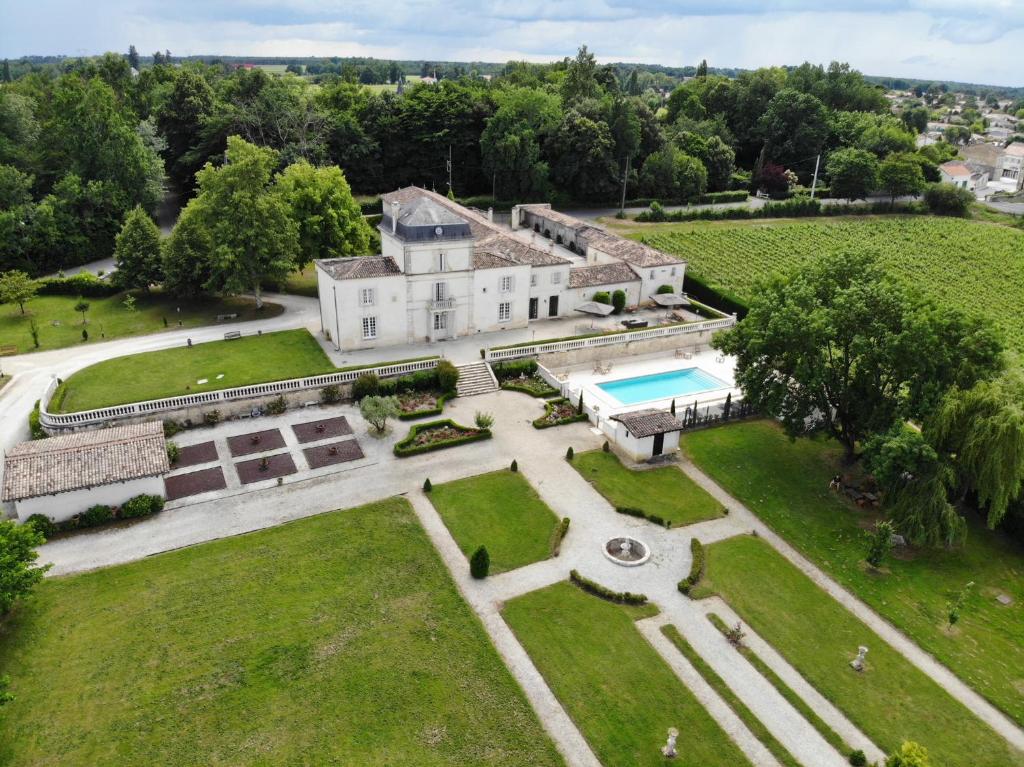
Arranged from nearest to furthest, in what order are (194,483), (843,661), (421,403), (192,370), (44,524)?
(843,661), (44,524), (194,483), (421,403), (192,370)

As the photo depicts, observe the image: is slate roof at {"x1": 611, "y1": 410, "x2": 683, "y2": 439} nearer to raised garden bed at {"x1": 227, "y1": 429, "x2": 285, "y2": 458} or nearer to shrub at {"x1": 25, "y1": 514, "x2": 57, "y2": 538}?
raised garden bed at {"x1": 227, "y1": 429, "x2": 285, "y2": 458}

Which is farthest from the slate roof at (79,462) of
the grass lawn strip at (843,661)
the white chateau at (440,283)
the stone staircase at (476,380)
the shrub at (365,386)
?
the grass lawn strip at (843,661)

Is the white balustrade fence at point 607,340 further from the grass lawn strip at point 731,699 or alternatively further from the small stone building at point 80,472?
the grass lawn strip at point 731,699

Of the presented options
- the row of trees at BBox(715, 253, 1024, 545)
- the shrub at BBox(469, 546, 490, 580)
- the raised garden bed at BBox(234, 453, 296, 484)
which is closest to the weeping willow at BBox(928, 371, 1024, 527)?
the row of trees at BBox(715, 253, 1024, 545)

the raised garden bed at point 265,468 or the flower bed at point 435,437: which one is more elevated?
the flower bed at point 435,437

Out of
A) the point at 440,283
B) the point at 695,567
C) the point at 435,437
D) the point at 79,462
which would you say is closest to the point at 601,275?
the point at 440,283

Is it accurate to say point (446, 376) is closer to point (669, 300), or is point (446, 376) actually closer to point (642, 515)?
point (642, 515)

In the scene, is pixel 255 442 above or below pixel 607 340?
below

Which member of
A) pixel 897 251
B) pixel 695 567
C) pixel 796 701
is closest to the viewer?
pixel 796 701
